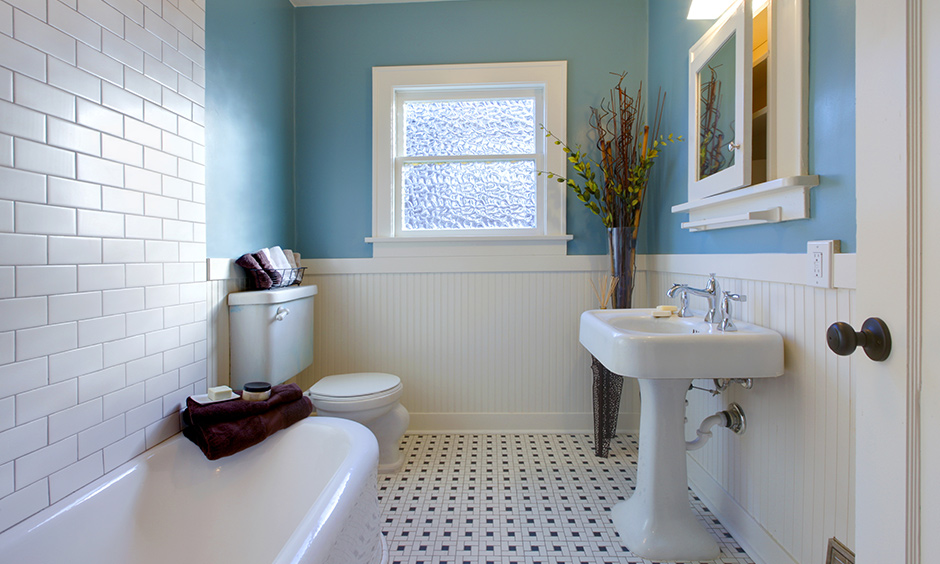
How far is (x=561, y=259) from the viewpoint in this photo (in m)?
2.67

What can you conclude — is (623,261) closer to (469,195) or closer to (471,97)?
(469,195)

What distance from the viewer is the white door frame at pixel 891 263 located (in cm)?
59

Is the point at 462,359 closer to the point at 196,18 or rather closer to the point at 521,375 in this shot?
the point at 521,375

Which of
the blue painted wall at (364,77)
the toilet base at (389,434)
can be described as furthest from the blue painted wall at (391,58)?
the toilet base at (389,434)

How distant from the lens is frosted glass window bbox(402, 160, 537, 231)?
2740 mm

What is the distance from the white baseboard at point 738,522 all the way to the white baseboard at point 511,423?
23.6 inches

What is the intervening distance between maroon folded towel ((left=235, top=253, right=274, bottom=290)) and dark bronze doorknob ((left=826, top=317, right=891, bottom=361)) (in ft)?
6.50

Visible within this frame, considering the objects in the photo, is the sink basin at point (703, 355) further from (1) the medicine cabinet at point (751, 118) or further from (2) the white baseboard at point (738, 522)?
(2) the white baseboard at point (738, 522)

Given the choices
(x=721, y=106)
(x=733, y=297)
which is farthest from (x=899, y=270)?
(x=721, y=106)

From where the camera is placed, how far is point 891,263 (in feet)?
2.07

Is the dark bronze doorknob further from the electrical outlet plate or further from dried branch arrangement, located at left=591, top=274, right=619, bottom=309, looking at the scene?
dried branch arrangement, located at left=591, top=274, right=619, bottom=309

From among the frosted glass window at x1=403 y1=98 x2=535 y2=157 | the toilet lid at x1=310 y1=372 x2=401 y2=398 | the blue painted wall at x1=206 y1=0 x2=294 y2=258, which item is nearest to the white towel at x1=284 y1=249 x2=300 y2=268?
the blue painted wall at x1=206 y1=0 x2=294 y2=258

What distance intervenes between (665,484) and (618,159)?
1603 millimetres

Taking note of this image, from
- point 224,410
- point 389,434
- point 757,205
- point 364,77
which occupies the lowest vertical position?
point 389,434
